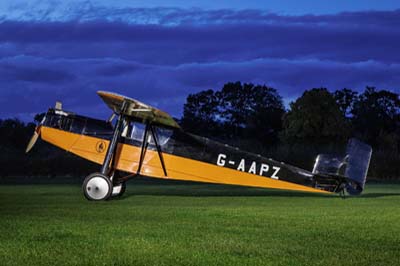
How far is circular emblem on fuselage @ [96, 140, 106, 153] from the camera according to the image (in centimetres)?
1803

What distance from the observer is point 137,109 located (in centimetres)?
1681

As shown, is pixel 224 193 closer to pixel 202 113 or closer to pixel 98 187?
pixel 98 187

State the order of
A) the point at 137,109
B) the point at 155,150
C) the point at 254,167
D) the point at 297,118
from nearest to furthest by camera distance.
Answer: the point at 137,109, the point at 254,167, the point at 155,150, the point at 297,118

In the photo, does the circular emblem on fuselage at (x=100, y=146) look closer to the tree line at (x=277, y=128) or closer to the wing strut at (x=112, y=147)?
the wing strut at (x=112, y=147)

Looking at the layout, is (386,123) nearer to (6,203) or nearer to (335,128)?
(335,128)

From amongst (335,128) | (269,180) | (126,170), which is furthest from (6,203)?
(335,128)

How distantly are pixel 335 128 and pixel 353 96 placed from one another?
60.5ft

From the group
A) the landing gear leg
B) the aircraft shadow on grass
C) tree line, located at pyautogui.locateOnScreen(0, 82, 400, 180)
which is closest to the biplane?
the landing gear leg

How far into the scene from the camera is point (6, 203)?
16.6 meters

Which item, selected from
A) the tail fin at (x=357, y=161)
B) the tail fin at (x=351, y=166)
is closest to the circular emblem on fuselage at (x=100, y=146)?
the tail fin at (x=351, y=166)

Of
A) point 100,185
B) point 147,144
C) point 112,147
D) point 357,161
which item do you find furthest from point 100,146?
point 357,161

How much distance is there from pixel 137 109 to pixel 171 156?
1758 mm

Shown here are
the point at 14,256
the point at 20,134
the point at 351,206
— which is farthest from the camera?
the point at 20,134

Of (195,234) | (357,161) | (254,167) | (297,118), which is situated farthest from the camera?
(297,118)
